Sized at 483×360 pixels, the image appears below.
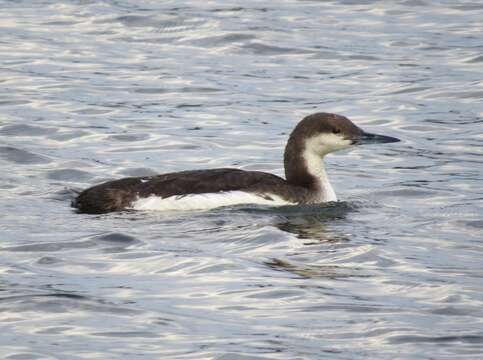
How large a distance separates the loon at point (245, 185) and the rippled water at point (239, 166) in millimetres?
146

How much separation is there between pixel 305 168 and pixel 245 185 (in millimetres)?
816

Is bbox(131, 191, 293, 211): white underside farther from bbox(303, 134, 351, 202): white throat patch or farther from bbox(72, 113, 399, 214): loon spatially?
bbox(303, 134, 351, 202): white throat patch

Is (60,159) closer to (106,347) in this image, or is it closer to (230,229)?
(230,229)

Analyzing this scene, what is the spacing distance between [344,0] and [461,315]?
1444cm

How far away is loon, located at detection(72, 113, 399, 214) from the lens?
43.4ft

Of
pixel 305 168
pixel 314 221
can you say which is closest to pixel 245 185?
pixel 314 221

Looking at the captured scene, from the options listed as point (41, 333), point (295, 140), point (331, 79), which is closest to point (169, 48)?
point (331, 79)

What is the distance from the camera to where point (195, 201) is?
13266 millimetres

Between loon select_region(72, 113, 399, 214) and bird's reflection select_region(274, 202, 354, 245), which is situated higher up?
loon select_region(72, 113, 399, 214)

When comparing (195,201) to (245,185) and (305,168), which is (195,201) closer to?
(245,185)

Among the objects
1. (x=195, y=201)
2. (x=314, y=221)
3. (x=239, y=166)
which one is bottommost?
(x=239, y=166)

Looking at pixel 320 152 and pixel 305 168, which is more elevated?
pixel 320 152

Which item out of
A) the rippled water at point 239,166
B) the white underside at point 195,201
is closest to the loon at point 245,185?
the white underside at point 195,201

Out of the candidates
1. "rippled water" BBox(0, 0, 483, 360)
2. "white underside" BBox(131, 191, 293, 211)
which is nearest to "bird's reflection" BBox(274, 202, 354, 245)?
"rippled water" BBox(0, 0, 483, 360)
